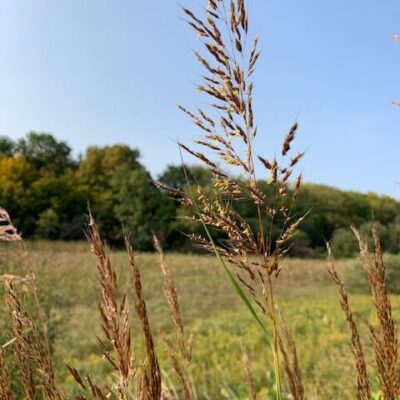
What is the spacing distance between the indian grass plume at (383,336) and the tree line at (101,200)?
35055mm

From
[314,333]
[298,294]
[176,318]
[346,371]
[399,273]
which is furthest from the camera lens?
[399,273]

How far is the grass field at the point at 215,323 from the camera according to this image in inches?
290

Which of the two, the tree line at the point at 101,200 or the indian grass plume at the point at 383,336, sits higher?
the tree line at the point at 101,200

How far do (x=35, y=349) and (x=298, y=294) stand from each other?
21.5 meters

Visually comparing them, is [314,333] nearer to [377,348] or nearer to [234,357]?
[234,357]

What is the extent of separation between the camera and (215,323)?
1365cm

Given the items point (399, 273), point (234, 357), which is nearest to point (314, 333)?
point (234, 357)

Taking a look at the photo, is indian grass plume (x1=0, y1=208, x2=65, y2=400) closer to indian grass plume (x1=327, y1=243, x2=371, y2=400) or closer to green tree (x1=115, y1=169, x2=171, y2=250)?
indian grass plume (x1=327, y1=243, x2=371, y2=400)

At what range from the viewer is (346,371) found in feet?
24.6

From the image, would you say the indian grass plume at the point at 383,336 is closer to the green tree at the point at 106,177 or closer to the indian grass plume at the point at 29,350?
the indian grass plume at the point at 29,350

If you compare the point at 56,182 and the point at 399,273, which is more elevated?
the point at 56,182

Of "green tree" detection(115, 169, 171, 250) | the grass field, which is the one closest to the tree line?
"green tree" detection(115, 169, 171, 250)

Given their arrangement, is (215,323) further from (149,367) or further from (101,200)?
(101,200)

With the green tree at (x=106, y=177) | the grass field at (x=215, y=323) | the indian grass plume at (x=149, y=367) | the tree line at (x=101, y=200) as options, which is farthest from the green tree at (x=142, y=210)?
the indian grass plume at (x=149, y=367)
